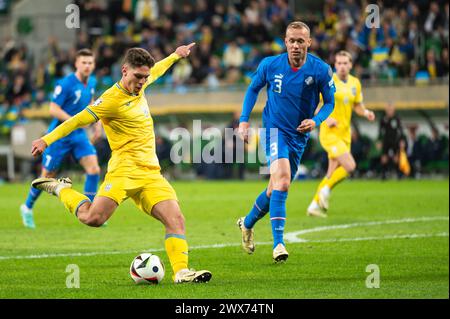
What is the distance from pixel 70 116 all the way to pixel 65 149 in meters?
0.57

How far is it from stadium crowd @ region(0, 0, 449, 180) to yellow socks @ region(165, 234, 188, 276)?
64.0 feet

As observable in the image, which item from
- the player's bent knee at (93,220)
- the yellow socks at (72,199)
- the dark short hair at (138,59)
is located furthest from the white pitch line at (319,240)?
the dark short hair at (138,59)

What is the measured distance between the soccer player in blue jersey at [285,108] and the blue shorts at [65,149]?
14.8 feet

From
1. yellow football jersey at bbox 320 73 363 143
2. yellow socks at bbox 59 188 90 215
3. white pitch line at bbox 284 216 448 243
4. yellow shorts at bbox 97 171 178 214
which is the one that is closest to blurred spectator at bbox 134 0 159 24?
yellow football jersey at bbox 320 73 363 143

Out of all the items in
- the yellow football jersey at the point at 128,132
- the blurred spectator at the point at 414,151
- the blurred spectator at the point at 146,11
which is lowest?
the blurred spectator at the point at 414,151

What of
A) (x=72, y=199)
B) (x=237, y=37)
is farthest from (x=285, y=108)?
(x=237, y=37)

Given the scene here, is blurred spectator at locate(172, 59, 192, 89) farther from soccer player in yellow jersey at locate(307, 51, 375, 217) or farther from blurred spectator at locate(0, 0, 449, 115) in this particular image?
soccer player in yellow jersey at locate(307, 51, 375, 217)

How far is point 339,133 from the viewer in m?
16.5

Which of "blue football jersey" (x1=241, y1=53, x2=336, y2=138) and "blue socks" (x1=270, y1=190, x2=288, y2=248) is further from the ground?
"blue football jersey" (x1=241, y1=53, x2=336, y2=138)

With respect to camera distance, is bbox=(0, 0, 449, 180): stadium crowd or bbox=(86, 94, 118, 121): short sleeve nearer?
bbox=(86, 94, 118, 121): short sleeve

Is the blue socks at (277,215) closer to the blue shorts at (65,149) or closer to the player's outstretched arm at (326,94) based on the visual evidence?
the player's outstretched arm at (326,94)

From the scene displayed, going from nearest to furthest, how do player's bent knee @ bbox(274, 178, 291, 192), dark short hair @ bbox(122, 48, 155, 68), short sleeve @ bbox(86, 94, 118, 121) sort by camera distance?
dark short hair @ bbox(122, 48, 155, 68)
short sleeve @ bbox(86, 94, 118, 121)
player's bent knee @ bbox(274, 178, 291, 192)

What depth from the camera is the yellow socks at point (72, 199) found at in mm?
9555

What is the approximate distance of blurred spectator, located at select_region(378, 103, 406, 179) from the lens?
26.7 m
